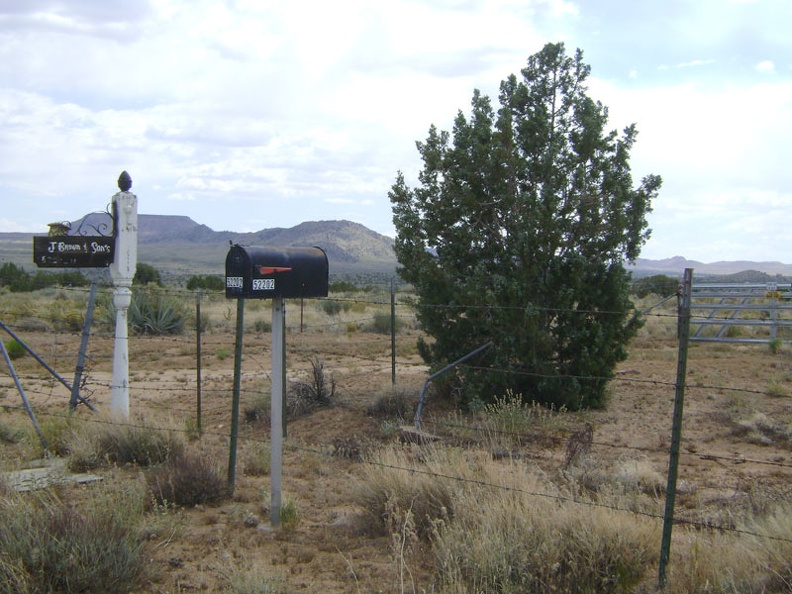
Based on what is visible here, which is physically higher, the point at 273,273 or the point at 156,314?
the point at 273,273

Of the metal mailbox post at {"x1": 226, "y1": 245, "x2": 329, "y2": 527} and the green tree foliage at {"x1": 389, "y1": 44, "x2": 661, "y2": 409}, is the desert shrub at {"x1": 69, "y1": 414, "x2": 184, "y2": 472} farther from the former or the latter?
the green tree foliage at {"x1": 389, "y1": 44, "x2": 661, "y2": 409}

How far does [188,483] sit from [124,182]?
15.0 ft

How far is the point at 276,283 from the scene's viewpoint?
258 inches

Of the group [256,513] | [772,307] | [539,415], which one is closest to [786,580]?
[256,513]

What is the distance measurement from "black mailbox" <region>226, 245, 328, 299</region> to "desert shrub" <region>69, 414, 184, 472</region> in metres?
2.59

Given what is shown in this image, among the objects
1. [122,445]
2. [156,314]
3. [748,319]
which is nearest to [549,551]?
[122,445]

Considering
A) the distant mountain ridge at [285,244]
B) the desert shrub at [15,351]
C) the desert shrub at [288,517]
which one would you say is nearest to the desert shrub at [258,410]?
the desert shrub at [288,517]

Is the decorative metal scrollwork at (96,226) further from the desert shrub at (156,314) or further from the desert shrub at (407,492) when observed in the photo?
the desert shrub at (156,314)

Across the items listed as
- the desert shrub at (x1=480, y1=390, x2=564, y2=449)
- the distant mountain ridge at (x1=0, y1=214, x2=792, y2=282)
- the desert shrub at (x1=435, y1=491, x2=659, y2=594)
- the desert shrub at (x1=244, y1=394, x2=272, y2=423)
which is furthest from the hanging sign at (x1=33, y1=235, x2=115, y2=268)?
the distant mountain ridge at (x1=0, y1=214, x2=792, y2=282)

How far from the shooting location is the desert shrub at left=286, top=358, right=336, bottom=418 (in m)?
12.6

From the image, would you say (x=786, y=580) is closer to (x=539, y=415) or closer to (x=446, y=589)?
(x=446, y=589)

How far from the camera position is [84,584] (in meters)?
5.00

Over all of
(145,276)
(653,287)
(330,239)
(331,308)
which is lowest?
(331,308)

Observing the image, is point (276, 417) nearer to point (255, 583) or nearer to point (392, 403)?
point (255, 583)
